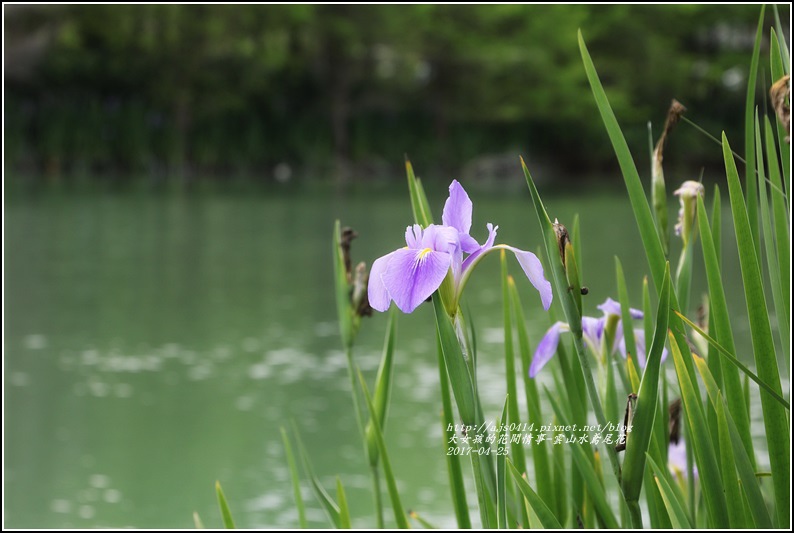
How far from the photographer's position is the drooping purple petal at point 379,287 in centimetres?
66

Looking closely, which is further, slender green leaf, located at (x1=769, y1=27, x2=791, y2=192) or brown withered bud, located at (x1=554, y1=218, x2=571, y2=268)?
slender green leaf, located at (x1=769, y1=27, x2=791, y2=192)

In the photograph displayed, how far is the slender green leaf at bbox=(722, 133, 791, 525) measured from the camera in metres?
0.75

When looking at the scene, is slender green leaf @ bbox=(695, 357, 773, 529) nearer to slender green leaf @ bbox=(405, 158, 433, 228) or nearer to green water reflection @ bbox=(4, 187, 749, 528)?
slender green leaf @ bbox=(405, 158, 433, 228)

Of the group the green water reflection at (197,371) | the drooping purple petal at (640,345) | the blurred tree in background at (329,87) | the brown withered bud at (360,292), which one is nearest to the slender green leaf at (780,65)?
the drooping purple petal at (640,345)

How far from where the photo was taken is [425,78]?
22.0 meters

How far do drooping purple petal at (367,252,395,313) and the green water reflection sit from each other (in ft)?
6.15

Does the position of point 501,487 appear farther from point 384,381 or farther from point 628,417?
point 384,381

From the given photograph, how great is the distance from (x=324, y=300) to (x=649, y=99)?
1905 centimetres

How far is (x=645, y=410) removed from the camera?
0.69 m

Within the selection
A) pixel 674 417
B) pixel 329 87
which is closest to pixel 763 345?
pixel 674 417

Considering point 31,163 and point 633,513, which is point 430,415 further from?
point 31,163

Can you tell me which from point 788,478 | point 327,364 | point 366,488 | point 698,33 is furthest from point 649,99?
point 788,478

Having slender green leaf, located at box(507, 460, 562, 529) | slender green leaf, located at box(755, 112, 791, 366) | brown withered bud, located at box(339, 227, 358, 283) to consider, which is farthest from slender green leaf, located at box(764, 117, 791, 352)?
brown withered bud, located at box(339, 227, 358, 283)

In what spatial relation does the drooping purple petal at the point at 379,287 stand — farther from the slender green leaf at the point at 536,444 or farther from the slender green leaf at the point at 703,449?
the slender green leaf at the point at 536,444
